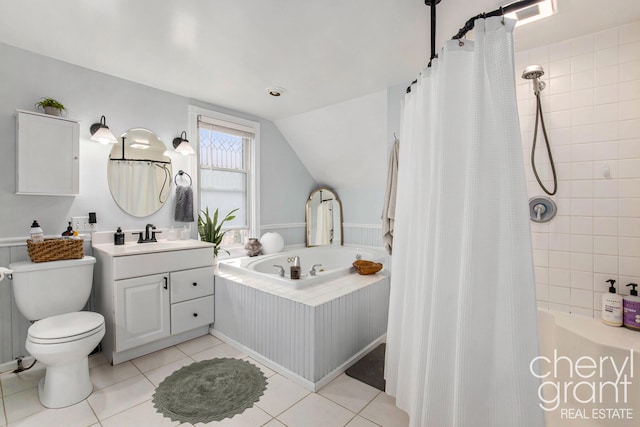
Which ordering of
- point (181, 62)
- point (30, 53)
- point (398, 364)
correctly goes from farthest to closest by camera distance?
point (181, 62) < point (30, 53) < point (398, 364)

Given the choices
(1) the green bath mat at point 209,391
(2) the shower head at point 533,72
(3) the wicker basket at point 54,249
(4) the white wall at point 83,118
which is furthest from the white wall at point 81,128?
(2) the shower head at point 533,72

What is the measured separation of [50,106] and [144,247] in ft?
3.96

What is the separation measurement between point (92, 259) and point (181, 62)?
1.62 m

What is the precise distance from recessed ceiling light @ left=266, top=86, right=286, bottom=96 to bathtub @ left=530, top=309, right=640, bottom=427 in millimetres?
2778

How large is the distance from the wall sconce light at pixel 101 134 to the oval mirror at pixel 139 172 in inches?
6.1

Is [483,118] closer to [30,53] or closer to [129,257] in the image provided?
[129,257]

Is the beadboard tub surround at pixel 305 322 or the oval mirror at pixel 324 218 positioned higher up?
the oval mirror at pixel 324 218

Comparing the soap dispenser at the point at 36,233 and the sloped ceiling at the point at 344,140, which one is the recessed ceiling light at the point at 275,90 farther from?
the soap dispenser at the point at 36,233

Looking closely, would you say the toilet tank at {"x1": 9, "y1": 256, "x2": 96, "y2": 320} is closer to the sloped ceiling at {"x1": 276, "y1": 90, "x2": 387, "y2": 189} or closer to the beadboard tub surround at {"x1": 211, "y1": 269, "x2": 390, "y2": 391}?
the beadboard tub surround at {"x1": 211, "y1": 269, "x2": 390, "y2": 391}

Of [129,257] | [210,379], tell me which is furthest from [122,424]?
[129,257]

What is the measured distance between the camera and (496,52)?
1025 mm

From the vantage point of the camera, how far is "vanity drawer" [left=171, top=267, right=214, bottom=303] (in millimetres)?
2408

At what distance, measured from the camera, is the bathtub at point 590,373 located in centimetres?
151

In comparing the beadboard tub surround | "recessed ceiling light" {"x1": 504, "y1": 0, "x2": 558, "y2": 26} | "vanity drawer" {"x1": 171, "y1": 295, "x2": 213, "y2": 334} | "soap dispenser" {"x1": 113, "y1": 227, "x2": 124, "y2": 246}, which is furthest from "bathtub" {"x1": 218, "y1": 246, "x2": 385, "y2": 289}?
"recessed ceiling light" {"x1": 504, "y1": 0, "x2": 558, "y2": 26}
